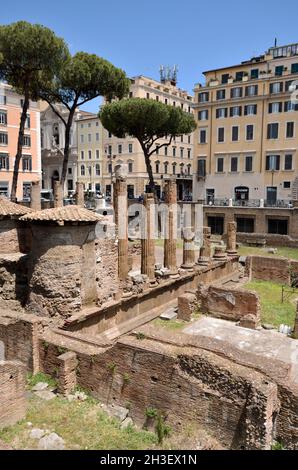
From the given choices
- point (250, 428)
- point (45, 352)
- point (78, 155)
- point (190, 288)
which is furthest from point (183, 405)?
point (78, 155)

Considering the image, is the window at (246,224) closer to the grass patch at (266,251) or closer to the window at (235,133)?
the grass patch at (266,251)

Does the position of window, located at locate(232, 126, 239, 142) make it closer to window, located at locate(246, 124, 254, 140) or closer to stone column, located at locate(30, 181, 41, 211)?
window, located at locate(246, 124, 254, 140)

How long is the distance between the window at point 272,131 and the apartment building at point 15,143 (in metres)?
24.7

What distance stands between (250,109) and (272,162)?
5953 millimetres

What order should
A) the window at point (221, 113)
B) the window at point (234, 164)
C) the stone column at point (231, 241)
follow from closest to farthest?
the stone column at point (231, 241), the window at point (234, 164), the window at point (221, 113)

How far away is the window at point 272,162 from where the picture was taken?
3972cm

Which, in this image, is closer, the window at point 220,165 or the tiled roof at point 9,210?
the tiled roof at point 9,210

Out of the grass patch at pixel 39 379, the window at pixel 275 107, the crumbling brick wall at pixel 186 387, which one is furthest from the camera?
the window at pixel 275 107

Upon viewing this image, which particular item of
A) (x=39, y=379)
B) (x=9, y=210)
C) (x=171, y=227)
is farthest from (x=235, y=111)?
(x=39, y=379)

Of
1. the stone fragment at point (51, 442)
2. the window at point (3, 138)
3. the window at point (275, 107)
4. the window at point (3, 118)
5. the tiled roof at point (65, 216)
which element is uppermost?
the window at point (275, 107)

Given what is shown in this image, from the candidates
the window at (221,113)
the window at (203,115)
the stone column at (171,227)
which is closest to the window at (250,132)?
the window at (221,113)

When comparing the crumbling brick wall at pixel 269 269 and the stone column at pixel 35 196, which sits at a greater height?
the stone column at pixel 35 196

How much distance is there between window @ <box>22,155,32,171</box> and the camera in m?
42.9
